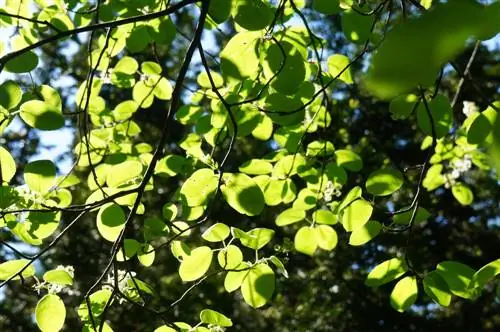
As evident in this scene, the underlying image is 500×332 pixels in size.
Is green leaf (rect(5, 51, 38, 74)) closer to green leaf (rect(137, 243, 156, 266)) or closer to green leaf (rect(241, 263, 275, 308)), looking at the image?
green leaf (rect(137, 243, 156, 266))

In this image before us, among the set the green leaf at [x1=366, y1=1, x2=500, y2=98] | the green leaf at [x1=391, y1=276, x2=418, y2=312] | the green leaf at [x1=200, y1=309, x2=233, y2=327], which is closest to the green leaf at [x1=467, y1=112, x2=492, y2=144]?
the green leaf at [x1=391, y1=276, x2=418, y2=312]

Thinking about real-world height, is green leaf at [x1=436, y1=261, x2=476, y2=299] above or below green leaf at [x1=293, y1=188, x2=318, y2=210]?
below

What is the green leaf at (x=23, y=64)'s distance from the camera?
155 cm

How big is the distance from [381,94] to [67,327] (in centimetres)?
730

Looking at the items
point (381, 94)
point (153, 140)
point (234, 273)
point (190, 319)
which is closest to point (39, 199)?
point (234, 273)

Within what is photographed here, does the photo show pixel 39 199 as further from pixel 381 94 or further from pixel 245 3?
pixel 381 94

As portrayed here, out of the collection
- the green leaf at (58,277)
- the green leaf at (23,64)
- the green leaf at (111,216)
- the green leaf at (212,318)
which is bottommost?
the green leaf at (212,318)

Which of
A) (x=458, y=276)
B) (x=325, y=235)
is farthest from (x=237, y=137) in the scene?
(x=458, y=276)

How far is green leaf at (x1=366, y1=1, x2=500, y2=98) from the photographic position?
0.96ft

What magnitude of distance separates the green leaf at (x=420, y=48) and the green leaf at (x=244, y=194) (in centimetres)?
107

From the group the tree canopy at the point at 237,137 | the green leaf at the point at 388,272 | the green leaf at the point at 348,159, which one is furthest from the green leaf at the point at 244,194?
the green leaf at the point at 348,159

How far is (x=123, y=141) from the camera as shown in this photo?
2273 millimetres

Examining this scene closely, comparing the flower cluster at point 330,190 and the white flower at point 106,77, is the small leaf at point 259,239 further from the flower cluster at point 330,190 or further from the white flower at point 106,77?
the white flower at point 106,77

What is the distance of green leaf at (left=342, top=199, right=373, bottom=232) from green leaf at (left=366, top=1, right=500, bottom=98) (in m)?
1.19
